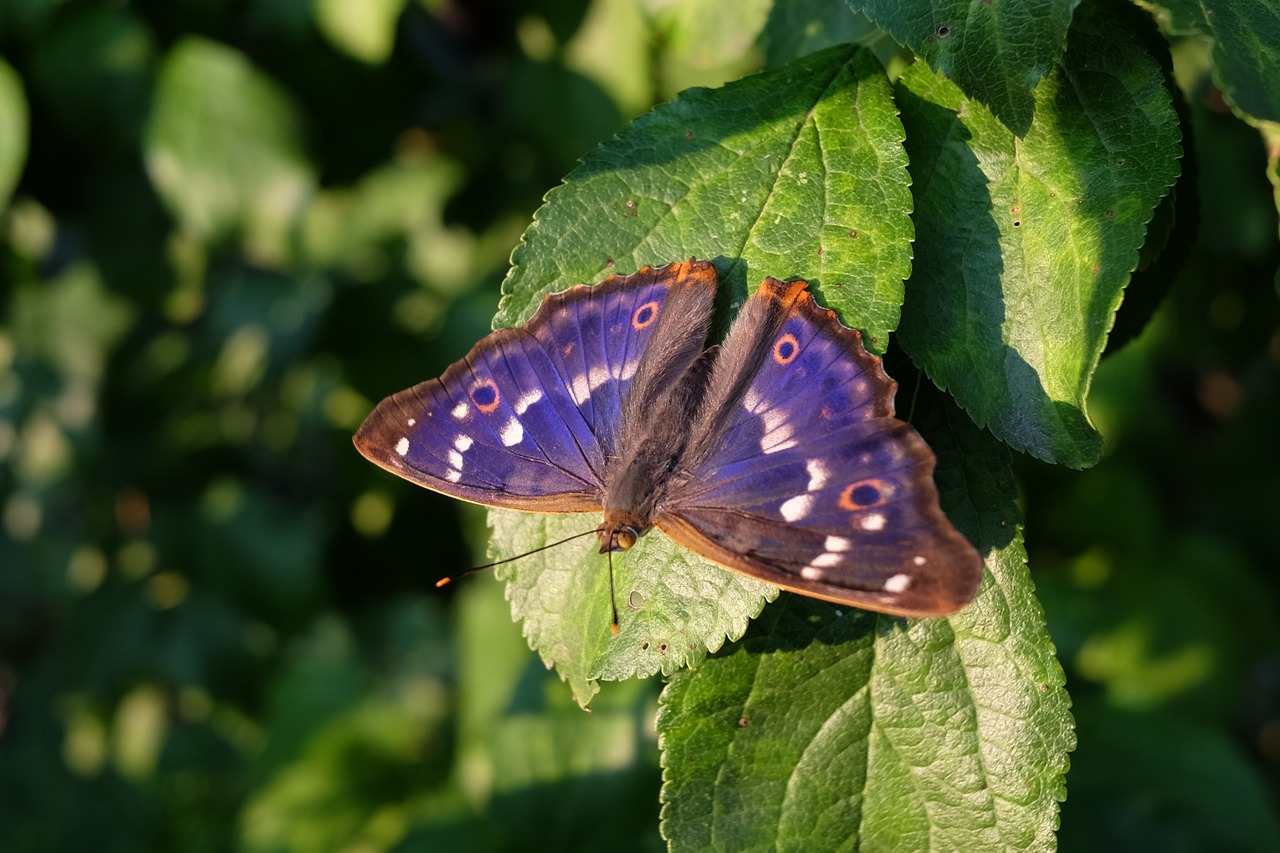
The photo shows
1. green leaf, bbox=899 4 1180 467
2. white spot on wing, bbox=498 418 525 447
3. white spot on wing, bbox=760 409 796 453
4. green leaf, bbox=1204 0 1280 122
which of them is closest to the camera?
green leaf, bbox=1204 0 1280 122

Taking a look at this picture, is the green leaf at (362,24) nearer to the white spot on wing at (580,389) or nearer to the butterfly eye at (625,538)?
the white spot on wing at (580,389)

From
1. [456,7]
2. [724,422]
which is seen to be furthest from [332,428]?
[724,422]

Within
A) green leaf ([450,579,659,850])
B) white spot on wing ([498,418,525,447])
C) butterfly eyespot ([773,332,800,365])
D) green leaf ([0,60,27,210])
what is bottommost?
→ green leaf ([450,579,659,850])

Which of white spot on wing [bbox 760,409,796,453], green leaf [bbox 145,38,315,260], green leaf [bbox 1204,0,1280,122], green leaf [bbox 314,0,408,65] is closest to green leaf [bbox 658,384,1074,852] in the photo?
white spot on wing [bbox 760,409,796,453]

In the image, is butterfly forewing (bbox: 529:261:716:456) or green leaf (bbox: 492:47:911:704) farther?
butterfly forewing (bbox: 529:261:716:456)

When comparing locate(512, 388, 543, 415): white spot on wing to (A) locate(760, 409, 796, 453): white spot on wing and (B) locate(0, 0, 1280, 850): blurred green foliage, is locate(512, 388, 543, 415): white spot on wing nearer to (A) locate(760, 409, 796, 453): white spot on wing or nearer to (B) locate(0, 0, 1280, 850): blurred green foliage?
(A) locate(760, 409, 796, 453): white spot on wing

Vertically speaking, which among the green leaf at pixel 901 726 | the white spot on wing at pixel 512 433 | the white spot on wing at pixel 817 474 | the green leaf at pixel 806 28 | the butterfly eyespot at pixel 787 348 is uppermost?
the green leaf at pixel 806 28

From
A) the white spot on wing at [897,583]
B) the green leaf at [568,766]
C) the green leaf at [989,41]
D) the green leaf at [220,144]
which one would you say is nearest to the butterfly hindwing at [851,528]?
the white spot on wing at [897,583]
